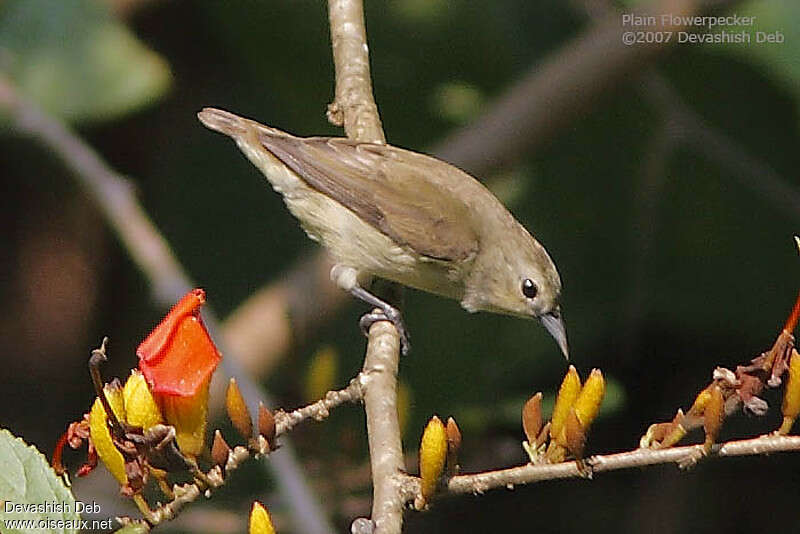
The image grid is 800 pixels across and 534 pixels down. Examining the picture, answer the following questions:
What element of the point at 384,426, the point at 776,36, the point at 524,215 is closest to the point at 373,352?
the point at 384,426

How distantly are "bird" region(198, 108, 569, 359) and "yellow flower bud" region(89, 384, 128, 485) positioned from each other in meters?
1.43

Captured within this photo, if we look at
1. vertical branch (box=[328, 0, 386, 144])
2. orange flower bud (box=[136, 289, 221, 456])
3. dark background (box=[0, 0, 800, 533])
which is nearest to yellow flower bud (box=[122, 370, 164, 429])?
orange flower bud (box=[136, 289, 221, 456])

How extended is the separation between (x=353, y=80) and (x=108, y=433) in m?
1.44

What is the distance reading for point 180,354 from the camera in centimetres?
207

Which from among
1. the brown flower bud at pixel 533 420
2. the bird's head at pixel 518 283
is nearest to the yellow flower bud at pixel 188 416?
the brown flower bud at pixel 533 420

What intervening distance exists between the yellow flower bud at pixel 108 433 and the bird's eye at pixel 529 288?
1.61 metres

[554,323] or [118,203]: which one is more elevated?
[118,203]

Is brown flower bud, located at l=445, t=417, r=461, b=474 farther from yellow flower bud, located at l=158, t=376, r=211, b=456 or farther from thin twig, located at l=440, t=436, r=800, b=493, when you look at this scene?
yellow flower bud, located at l=158, t=376, r=211, b=456

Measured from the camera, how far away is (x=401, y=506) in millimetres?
2074

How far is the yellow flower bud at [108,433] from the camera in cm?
208

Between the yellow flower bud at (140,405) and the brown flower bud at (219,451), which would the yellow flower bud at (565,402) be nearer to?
the brown flower bud at (219,451)

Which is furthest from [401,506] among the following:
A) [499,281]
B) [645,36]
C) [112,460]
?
[645,36]

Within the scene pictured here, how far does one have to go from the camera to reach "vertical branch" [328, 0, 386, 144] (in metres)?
3.26

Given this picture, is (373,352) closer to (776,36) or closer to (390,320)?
(390,320)
